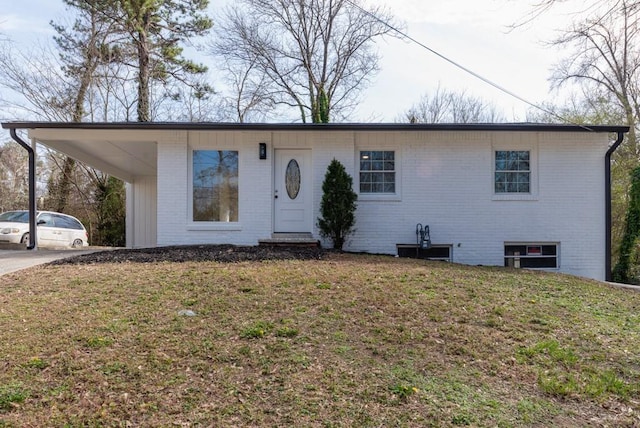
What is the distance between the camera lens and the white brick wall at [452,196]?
9.16 meters

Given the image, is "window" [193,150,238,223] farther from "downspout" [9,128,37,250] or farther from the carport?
"downspout" [9,128,37,250]

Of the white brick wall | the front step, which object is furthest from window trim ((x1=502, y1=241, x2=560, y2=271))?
the front step

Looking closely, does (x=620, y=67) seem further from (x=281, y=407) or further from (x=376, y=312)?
(x=281, y=407)

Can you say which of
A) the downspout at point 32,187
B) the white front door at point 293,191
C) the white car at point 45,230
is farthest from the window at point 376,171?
the white car at point 45,230

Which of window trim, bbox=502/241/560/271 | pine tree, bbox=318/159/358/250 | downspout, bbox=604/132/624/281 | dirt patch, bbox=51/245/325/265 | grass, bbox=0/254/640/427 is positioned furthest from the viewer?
window trim, bbox=502/241/560/271

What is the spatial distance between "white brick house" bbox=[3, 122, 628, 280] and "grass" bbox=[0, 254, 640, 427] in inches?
144

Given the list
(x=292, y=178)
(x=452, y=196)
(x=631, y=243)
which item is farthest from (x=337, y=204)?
(x=631, y=243)

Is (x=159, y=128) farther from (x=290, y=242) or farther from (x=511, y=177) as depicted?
(x=511, y=177)

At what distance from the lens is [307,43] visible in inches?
868

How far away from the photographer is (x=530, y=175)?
939 cm

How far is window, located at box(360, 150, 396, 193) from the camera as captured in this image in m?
9.41

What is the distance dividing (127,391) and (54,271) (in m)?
4.24

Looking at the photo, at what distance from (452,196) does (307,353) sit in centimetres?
690

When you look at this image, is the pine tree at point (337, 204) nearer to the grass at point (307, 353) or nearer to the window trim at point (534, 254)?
the grass at point (307, 353)
